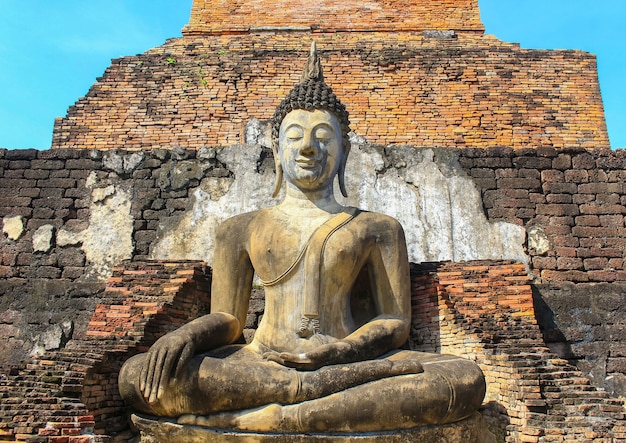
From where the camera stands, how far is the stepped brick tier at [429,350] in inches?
184

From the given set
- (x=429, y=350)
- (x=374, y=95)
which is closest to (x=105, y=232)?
(x=429, y=350)

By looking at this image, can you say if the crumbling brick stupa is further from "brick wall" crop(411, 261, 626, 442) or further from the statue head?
the statue head

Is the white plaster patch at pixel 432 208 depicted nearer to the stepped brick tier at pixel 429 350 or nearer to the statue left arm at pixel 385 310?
the stepped brick tier at pixel 429 350

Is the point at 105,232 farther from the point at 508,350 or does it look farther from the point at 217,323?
the point at 508,350

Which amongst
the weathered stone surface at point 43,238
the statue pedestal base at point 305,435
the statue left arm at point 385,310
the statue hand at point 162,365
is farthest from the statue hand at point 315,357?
the weathered stone surface at point 43,238

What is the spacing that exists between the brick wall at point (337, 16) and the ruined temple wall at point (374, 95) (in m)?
0.86

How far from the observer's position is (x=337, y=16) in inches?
566

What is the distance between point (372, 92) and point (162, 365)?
9.46m

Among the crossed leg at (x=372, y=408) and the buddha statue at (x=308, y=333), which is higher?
the buddha statue at (x=308, y=333)

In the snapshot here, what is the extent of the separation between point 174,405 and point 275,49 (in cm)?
1032

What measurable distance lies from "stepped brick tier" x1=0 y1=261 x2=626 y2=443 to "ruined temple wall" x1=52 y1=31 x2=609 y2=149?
6422 millimetres

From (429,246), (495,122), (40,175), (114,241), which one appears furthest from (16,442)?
(495,122)

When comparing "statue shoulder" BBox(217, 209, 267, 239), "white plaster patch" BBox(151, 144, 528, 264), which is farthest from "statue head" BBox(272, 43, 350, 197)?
"white plaster patch" BBox(151, 144, 528, 264)

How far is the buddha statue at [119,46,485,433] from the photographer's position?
4066mm
